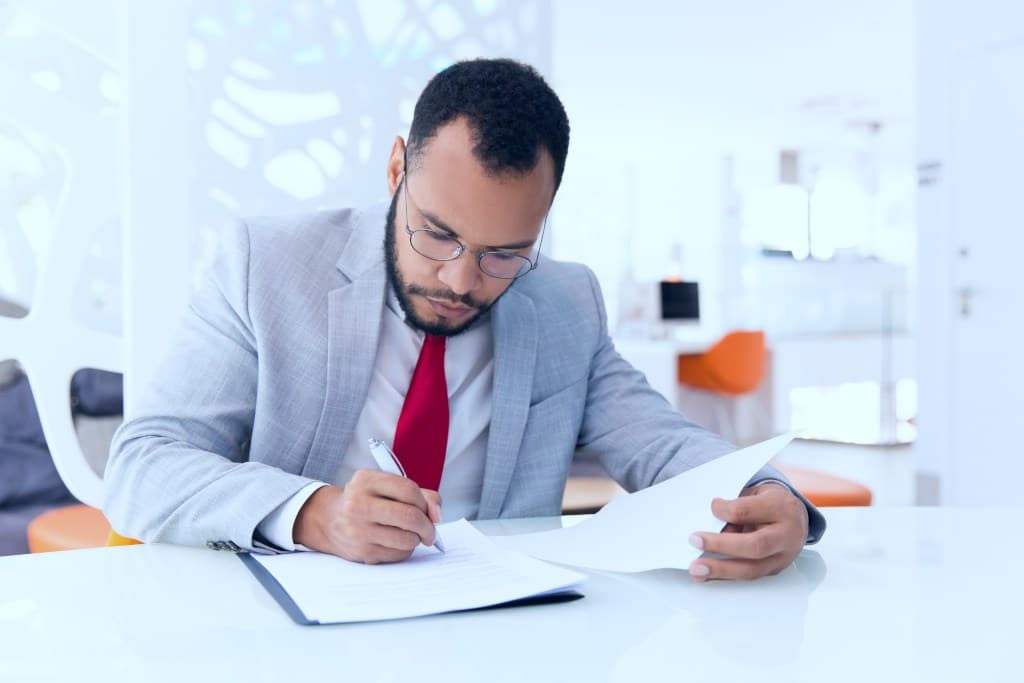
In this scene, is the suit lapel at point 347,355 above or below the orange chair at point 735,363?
above

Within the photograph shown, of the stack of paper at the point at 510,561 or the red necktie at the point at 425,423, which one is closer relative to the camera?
the stack of paper at the point at 510,561

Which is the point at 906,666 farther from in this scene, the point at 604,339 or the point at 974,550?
the point at 604,339

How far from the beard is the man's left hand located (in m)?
0.51

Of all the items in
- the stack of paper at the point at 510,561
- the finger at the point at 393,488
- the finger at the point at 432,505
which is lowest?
the stack of paper at the point at 510,561

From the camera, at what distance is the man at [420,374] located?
1052mm

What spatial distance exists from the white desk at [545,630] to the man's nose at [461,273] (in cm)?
48

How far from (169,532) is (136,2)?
1313 millimetres

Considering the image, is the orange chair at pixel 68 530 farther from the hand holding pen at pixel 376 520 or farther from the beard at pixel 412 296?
the hand holding pen at pixel 376 520

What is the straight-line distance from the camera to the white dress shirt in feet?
4.56

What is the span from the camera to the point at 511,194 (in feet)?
4.02

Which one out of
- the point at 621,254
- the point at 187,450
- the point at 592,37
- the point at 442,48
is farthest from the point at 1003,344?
the point at 621,254

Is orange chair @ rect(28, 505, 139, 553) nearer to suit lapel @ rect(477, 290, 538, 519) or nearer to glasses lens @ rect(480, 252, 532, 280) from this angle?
suit lapel @ rect(477, 290, 538, 519)

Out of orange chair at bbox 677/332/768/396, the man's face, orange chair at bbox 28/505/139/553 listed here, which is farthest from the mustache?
orange chair at bbox 677/332/768/396

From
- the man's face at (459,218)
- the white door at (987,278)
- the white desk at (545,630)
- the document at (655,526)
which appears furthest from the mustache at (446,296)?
the white door at (987,278)
